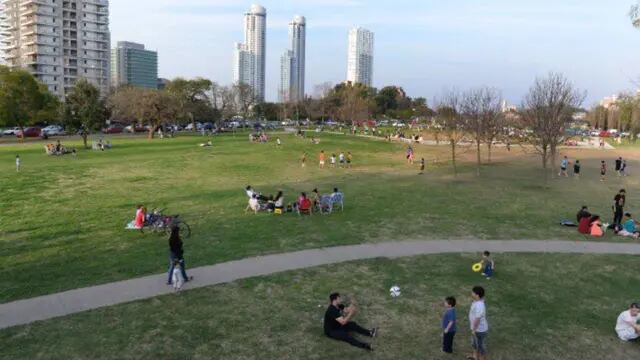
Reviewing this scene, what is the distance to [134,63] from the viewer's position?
191m

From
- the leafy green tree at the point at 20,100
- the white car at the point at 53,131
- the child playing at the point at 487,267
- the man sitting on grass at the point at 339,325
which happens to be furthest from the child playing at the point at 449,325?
the white car at the point at 53,131

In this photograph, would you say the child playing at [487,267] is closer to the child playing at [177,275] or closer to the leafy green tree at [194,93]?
the child playing at [177,275]

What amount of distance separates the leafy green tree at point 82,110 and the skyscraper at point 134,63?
465ft

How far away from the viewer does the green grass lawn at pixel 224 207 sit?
1449 centimetres

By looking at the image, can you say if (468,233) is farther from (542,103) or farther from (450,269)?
(542,103)

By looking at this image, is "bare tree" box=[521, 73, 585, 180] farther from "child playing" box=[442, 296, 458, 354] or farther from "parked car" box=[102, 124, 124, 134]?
"parked car" box=[102, 124, 124, 134]

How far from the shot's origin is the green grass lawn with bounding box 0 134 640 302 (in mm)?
14490

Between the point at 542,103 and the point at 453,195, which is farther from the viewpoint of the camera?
the point at 542,103

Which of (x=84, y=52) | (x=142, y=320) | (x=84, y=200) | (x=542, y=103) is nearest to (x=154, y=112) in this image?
(x=84, y=200)

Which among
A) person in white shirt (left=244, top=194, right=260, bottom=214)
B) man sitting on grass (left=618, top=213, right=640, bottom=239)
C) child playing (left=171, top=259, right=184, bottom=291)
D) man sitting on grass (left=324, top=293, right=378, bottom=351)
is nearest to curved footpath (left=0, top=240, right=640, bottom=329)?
child playing (left=171, top=259, right=184, bottom=291)

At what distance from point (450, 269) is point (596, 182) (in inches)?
985

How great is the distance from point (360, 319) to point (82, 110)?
46.6 meters

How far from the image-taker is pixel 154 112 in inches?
2584

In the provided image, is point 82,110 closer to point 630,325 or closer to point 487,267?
point 487,267
